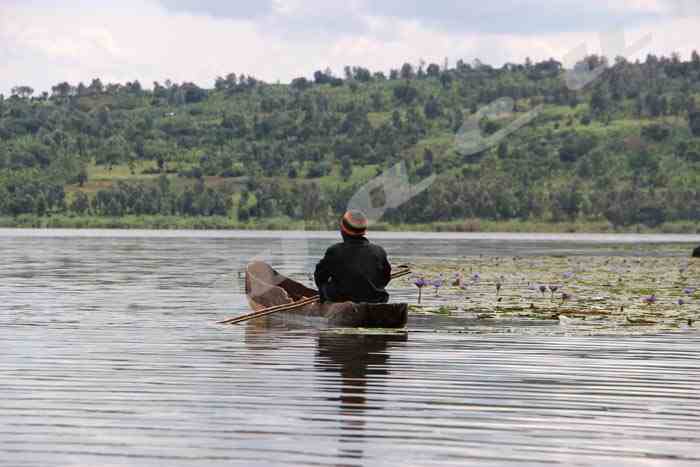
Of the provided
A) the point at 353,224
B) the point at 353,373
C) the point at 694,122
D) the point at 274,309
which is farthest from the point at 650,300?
the point at 694,122

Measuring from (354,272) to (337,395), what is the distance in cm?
754

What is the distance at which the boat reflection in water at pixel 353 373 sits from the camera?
12.6 m

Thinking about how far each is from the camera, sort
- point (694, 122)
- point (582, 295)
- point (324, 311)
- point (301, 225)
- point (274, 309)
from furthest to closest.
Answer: point (694, 122) < point (301, 225) < point (582, 295) < point (274, 309) < point (324, 311)

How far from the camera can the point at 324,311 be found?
75.4ft

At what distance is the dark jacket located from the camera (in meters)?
22.1

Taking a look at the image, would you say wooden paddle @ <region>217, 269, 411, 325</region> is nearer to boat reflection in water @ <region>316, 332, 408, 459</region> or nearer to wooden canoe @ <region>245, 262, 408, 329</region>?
wooden canoe @ <region>245, 262, 408, 329</region>

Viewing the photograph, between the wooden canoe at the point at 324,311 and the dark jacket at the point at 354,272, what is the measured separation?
24 centimetres

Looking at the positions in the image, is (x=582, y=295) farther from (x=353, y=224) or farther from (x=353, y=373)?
(x=353, y=373)

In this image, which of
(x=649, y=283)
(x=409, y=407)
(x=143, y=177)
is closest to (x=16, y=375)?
(x=409, y=407)

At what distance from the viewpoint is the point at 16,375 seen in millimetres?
16547

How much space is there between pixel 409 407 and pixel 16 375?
4905 millimetres

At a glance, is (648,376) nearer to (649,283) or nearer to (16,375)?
(16,375)

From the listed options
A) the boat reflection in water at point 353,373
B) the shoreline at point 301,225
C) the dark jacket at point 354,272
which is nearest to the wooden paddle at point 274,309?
the dark jacket at point 354,272

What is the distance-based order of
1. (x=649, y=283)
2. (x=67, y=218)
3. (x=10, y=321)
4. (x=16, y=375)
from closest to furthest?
(x=16, y=375) → (x=10, y=321) → (x=649, y=283) → (x=67, y=218)
